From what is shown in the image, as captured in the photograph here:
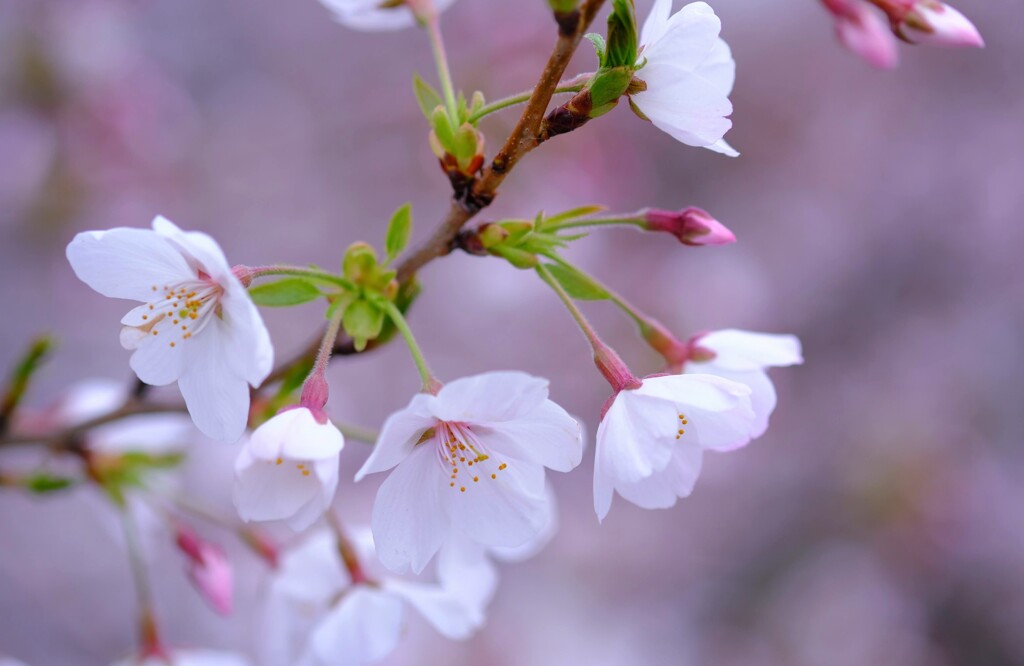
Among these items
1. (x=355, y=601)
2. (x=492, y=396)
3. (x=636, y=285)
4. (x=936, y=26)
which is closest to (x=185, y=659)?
(x=355, y=601)

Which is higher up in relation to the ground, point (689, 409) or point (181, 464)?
point (689, 409)

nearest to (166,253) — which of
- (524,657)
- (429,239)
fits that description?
(429,239)

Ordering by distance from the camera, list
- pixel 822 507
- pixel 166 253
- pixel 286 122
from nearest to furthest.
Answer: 1. pixel 166 253
2. pixel 822 507
3. pixel 286 122

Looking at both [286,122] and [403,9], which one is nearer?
[403,9]

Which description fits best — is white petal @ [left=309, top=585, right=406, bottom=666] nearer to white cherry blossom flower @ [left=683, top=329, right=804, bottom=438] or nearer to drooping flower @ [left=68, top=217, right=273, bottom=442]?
drooping flower @ [left=68, top=217, right=273, bottom=442]

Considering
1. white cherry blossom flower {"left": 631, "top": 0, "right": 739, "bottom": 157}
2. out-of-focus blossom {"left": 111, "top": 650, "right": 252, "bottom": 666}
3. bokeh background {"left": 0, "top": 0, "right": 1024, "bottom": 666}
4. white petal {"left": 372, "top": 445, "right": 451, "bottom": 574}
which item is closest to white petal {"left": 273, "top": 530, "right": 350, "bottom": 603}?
out-of-focus blossom {"left": 111, "top": 650, "right": 252, "bottom": 666}

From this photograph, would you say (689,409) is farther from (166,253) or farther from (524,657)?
(524,657)

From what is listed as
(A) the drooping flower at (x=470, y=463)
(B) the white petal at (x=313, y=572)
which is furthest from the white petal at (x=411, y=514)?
(B) the white petal at (x=313, y=572)
